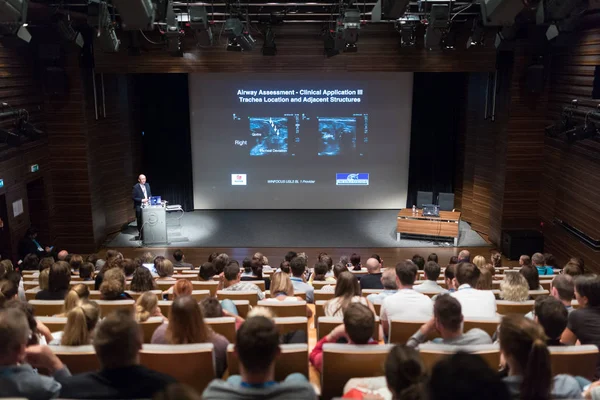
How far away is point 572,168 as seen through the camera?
958 centimetres

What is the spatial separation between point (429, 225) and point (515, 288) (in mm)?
6778

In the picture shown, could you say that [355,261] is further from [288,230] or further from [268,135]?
[268,135]

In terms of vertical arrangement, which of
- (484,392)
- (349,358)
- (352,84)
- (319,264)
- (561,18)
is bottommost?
(319,264)

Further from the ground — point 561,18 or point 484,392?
point 561,18

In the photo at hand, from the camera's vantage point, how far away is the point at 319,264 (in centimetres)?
668

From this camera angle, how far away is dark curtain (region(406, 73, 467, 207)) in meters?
12.9

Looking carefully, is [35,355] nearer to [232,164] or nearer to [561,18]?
[561,18]

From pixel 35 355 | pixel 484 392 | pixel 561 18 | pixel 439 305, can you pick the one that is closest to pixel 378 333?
pixel 439 305

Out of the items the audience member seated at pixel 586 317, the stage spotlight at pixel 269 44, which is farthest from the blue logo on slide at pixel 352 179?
the audience member seated at pixel 586 317

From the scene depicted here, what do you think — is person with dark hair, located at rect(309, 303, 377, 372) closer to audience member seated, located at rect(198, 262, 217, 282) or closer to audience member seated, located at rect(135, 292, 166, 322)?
audience member seated, located at rect(135, 292, 166, 322)

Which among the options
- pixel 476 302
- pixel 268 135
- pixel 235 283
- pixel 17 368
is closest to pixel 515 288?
pixel 476 302

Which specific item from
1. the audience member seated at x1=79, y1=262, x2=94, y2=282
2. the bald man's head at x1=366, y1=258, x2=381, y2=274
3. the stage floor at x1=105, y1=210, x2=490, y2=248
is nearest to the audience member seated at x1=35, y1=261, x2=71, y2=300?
the audience member seated at x1=79, y1=262, x2=94, y2=282

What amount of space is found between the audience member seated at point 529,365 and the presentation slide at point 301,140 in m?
10.7

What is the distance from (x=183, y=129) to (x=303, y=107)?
288 cm
